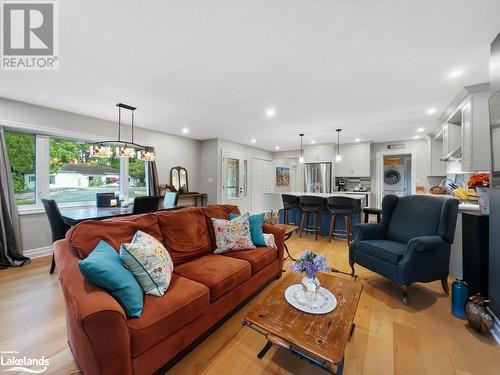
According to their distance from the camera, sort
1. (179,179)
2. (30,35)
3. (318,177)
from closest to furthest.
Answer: (30,35) < (179,179) < (318,177)

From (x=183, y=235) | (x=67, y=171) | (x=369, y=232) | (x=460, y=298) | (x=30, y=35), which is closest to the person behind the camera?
(x=30, y=35)

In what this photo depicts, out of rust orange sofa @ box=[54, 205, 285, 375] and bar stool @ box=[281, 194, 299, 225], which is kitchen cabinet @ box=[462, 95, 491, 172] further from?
bar stool @ box=[281, 194, 299, 225]

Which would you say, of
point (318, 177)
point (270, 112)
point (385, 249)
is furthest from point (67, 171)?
point (318, 177)

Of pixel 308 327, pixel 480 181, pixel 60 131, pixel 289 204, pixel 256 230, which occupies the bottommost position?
pixel 308 327

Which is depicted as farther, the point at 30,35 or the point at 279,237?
the point at 279,237

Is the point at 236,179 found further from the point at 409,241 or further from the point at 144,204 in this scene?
the point at 409,241

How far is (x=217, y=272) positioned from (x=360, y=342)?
4.11ft

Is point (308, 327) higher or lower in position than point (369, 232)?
lower

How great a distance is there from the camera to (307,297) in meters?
1.62

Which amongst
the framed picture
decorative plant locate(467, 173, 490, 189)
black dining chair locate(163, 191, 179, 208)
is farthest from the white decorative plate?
the framed picture

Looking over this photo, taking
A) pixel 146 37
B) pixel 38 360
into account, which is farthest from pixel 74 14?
pixel 38 360

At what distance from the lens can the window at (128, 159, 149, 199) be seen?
16.2 ft

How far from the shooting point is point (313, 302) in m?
1.59

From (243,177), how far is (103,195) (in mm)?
3935
